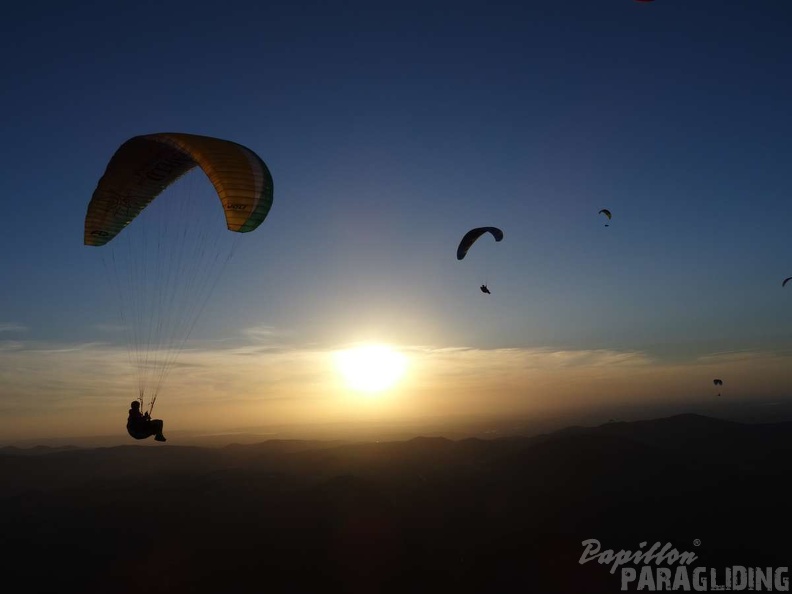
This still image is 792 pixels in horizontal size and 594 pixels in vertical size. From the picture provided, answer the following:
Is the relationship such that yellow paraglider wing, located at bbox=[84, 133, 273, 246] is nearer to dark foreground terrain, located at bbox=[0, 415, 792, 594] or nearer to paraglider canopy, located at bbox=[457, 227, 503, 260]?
paraglider canopy, located at bbox=[457, 227, 503, 260]

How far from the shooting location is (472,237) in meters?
41.7

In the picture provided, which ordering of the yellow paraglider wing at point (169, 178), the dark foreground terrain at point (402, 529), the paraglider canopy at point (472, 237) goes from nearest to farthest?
the yellow paraglider wing at point (169, 178)
the paraglider canopy at point (472, 237)
the dark foreground terrain at point (402, 529)

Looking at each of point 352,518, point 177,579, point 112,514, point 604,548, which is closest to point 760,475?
point 604,548

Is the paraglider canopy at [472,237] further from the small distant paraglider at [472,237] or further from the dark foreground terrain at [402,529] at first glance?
the dark foreground terrain at [402,529]

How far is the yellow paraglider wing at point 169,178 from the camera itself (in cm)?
2166

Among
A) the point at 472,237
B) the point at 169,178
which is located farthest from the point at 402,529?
the point at 169,178

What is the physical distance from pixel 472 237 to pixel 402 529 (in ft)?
404

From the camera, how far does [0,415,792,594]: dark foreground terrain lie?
11306 centimetres

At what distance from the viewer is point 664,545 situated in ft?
432

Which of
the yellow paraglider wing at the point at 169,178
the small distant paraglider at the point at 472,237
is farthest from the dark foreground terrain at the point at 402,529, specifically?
the yellow paraglider wing at the point at 169,178

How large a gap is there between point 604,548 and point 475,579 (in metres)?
43.6

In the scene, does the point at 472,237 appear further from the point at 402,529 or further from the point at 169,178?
the point at 402,529

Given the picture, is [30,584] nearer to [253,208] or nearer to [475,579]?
[475,579]

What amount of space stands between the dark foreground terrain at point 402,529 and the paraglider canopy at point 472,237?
96.9 meters
